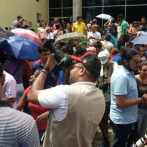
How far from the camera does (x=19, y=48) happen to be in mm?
4164

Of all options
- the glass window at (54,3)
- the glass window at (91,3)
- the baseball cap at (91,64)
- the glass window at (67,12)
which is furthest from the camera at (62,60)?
the glass window at (54,3)

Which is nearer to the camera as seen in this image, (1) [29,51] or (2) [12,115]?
(2) [12,115]

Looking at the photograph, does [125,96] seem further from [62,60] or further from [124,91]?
[62,60]

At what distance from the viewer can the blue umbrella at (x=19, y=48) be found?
13.4 ft

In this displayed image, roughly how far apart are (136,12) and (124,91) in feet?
61.0

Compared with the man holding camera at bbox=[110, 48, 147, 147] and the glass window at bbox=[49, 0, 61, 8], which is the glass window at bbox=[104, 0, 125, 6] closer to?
the glass window at bbox=[49, 0, 61, 8]

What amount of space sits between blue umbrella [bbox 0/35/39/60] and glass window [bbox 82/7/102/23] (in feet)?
59.0

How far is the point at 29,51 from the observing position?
4273mm

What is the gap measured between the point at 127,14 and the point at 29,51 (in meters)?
17.9

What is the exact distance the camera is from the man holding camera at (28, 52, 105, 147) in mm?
1915

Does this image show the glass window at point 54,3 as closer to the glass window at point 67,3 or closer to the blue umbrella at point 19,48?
the glass window at point 67,3

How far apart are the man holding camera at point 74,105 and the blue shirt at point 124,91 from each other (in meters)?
1.08

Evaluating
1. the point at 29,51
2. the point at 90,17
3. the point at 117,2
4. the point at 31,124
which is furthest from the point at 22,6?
the point at 31,124

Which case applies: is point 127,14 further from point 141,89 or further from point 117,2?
point 141,89
